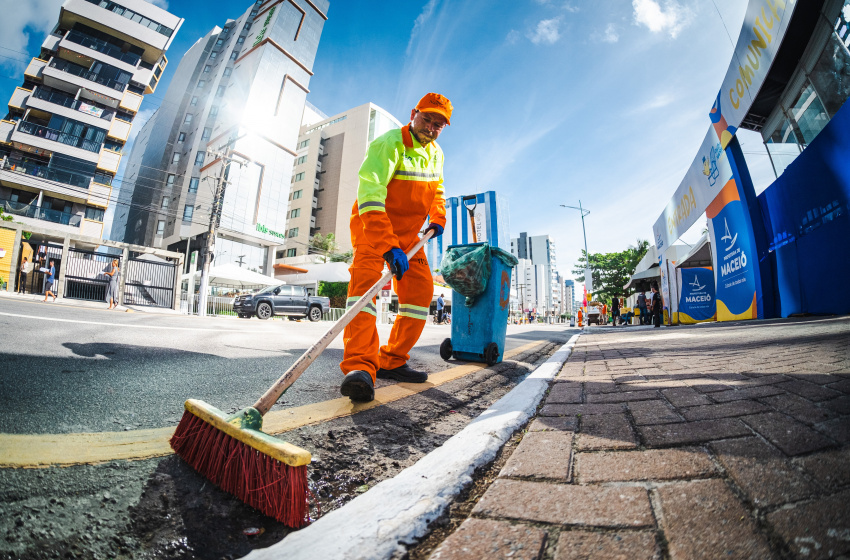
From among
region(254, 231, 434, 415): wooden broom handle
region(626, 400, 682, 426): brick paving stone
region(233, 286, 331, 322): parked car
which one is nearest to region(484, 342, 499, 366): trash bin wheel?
region(254, 231, 434, 415): wooden broom handle

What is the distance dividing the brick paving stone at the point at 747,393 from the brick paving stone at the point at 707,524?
0.97m

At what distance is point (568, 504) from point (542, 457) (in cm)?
30

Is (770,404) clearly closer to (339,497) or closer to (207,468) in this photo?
(339,497)

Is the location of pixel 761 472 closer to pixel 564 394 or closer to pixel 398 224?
pixel 564 394

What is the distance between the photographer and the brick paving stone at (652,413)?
1.38 m

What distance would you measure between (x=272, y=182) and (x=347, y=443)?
124ft

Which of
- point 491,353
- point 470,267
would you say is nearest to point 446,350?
point 491,353

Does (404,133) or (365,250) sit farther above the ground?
(404,133)

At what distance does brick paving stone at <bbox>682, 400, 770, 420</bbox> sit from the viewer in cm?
135

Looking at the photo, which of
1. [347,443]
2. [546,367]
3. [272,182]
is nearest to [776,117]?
[546,367]

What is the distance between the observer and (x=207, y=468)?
1110 millimetres

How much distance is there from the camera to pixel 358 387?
181 centimetres

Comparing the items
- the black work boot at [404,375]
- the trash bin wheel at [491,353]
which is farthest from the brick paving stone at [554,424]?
the trash bin wheel at [491,353]

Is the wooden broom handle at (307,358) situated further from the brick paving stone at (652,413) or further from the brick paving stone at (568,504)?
the brick paving stone at (652,413)
